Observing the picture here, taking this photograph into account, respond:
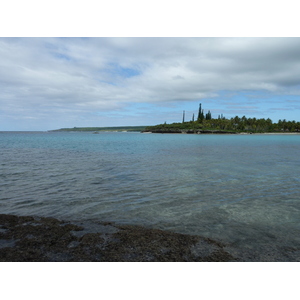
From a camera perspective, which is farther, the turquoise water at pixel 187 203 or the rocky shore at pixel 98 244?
the turquoise water at pixel 187 203

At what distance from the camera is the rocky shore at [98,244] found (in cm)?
708

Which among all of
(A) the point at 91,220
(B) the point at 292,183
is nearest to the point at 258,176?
(B) the point at 292,183

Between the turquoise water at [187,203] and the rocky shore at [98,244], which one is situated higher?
the rocky shore at [98,244]

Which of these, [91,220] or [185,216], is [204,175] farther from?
[91,220]

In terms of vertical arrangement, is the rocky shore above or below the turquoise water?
above

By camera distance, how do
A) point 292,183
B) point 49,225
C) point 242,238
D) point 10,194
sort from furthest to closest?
point 292,183 < point 10,194 < point 49,225 < point 242,238

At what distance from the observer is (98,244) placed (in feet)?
26.0

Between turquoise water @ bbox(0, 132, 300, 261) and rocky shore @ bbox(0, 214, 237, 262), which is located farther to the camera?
turquoise water @ bbox(0, 132, 300, 261)

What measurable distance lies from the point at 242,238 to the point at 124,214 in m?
5.43

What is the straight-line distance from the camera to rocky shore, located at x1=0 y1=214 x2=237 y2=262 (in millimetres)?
7078

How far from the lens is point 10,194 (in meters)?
15.3

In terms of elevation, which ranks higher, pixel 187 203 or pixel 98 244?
pixel 98 244

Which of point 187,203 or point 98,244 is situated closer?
point 98,244
